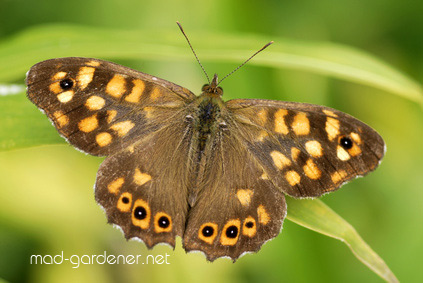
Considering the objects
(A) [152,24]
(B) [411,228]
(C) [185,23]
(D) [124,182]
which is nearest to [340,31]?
(C) [185,23]

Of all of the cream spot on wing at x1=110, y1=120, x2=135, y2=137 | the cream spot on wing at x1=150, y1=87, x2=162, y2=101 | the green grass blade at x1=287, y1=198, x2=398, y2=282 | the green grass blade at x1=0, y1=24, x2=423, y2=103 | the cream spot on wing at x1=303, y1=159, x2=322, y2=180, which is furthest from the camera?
the green grass blade at x1=0, y1=24, x2=423, y2=103

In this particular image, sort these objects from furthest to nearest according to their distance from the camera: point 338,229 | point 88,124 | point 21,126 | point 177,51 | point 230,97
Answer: point 230,97, point 177,51, point 21,126, point 88,124, point 338,229

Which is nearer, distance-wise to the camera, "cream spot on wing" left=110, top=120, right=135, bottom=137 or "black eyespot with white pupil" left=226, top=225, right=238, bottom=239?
"black eyespot with white pupil" left=226, top=225, right=238, bottom=239

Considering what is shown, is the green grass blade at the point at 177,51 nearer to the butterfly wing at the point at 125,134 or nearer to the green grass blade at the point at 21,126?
the green grass blade at the point at 21,126

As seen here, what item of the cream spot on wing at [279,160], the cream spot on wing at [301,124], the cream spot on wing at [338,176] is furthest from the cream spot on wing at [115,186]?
the cream spot on wing at [338,176]

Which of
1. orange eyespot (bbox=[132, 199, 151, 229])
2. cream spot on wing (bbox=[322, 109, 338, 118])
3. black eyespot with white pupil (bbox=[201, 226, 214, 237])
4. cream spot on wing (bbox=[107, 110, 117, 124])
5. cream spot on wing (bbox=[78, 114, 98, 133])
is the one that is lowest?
black eyespot with white pupil (bbox=[201, 226, 214, 237])

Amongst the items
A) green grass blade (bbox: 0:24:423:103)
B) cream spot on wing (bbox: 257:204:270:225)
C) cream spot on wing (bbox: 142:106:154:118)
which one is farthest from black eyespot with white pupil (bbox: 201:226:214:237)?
green grass blade (bbox: 0:24:423:103)

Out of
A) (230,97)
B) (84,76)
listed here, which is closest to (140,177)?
(84,76)

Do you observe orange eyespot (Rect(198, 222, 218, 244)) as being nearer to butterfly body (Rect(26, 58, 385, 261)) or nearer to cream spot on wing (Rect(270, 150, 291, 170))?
butterfly body (Rect(26, 58, 385, 261))

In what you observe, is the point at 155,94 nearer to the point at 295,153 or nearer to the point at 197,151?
the point at 197,151
